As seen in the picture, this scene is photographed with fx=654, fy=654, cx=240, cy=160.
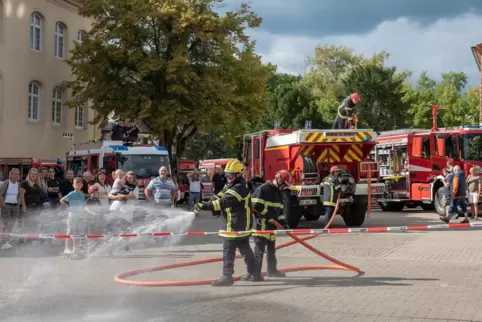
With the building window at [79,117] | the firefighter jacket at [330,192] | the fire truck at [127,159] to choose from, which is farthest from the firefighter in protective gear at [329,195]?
the building window at [79,117]

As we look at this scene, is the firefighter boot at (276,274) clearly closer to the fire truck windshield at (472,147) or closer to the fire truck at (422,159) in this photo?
the fire truck at (422,159)

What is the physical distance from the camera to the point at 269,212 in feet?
32.1

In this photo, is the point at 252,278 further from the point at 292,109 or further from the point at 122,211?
the point at 292,109

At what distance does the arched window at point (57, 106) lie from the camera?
33500 mm

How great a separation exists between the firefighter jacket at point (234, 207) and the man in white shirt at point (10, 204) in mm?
5483

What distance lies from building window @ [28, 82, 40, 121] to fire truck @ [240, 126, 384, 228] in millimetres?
17033

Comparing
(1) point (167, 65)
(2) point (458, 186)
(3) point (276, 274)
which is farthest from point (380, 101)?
(3) point (276, 274)

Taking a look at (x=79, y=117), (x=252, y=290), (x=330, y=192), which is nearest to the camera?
(x=252, y=290)

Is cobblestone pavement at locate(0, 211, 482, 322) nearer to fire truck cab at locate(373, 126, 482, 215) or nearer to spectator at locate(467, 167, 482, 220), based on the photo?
spectator at locate(467, 167, 482, 220)

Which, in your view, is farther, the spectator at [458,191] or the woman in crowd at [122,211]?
the spectator at [458,191]

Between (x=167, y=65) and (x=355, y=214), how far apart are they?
1430 centimetres

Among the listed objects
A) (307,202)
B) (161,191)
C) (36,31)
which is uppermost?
(36,31)

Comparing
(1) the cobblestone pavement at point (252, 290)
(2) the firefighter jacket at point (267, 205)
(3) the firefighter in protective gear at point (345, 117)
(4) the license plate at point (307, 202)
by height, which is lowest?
(1) the cobblestone pavement at point (252, 290)

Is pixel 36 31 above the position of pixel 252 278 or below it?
above
